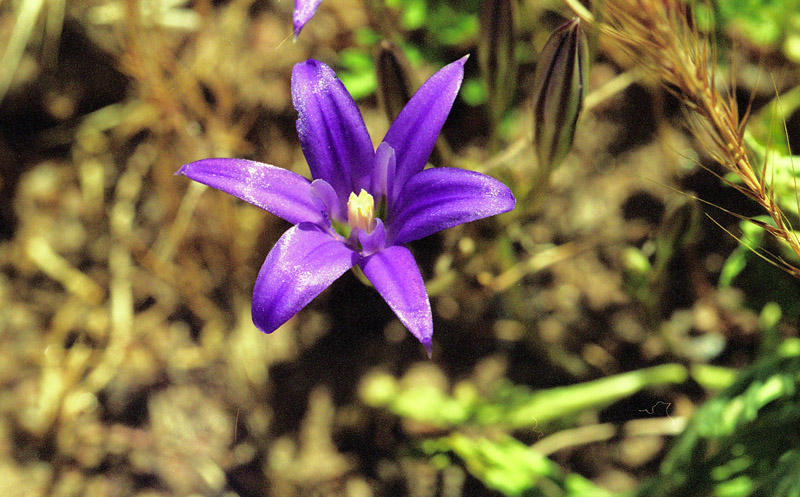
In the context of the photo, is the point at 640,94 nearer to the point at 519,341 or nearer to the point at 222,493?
the point at 519,341

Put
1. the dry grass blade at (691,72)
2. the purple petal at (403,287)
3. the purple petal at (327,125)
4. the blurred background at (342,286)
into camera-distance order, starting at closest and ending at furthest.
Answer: the purple petal at (403,287) → the dry grass blade at (691,72) → the purple petal at (327,125) → the blurred background at (342,286)

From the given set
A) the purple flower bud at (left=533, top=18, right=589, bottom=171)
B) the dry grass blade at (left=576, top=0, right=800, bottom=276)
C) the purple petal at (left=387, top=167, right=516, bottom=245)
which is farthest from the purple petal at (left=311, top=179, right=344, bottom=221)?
the dry grass blade at (left=576, top=0, right=800, bottom=276)

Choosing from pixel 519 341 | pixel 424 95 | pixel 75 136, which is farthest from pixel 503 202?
pixel 75 136

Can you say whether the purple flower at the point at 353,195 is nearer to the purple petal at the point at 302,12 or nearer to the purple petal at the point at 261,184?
the purple petal at the point at 261,184

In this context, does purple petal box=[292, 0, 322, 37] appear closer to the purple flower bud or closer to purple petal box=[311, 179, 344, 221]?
purple petal box=[311, 179, 344, 221]

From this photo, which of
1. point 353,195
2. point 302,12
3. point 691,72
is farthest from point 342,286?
point 691,72

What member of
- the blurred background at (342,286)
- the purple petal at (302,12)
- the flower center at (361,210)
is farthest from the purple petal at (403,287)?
the blurred background at (342,286)

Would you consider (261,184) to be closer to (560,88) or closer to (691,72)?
(560,88)
